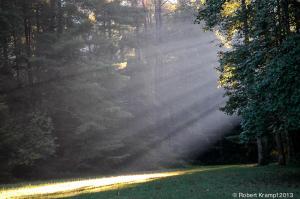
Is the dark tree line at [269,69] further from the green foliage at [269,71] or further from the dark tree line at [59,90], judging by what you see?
the dark tree line at [59,90]

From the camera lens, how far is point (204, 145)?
1674 inches

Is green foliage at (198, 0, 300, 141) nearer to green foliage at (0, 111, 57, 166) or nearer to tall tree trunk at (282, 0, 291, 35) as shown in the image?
tall tree trunk at (282, 0, 291, 35)

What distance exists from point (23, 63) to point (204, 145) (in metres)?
21.9

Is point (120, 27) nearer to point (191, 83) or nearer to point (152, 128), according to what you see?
point (152, 128)

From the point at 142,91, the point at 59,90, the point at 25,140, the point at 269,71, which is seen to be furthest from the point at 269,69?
the point at 142,91

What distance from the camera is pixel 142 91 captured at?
132 ft

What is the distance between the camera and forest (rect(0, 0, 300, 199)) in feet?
50.4

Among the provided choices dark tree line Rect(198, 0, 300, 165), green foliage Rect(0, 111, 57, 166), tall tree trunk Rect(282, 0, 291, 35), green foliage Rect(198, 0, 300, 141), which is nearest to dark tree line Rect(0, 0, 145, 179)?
green foliage Rect(0, 111, 57, 166)

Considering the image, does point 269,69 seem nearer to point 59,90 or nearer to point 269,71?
point 269,71

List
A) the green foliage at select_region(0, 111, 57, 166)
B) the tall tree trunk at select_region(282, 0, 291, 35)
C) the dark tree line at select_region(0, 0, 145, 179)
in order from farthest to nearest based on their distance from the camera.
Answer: the dark tree line at select_region(0, 0, 145, 179) < the green foliage at select_region(0, 111, 57, 166) < the tall tree trunk at select_region(282, 0, 291, 35)

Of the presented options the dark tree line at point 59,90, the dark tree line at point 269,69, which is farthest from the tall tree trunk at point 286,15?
the dark tree line at point 59,90

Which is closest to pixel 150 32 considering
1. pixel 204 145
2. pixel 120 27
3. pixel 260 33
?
pixel 120 27

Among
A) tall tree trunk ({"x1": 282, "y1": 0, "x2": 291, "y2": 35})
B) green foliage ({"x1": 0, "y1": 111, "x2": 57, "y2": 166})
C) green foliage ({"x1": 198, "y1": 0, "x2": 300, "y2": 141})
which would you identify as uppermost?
tall tree trunk ({"x1": 282, "y1": 0, "x2": 291, "y2": 35})

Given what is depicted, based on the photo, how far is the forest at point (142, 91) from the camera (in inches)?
605
